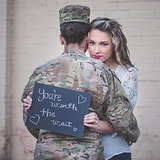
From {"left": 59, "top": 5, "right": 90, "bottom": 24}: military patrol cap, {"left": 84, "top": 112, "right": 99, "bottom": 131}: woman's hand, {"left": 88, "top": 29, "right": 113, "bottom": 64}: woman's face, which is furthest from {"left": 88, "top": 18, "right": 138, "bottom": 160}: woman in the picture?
{"left": 84, "top": 112, "right": 99, "bottom": 131}: woman's hand

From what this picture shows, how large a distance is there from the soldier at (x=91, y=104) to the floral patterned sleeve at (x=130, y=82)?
0.45 metres

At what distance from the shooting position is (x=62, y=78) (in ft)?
5.66

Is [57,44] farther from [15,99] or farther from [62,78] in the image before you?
[62,78]

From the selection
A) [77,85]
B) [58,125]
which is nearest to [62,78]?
[77,85]

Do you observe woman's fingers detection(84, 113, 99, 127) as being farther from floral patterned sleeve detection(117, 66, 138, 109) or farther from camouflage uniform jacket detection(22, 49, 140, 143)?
A: floral patterned sleeve detection(117, 66, 138, 109)

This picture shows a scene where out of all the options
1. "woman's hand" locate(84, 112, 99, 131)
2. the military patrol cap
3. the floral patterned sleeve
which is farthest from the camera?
the floral patterned sleeve

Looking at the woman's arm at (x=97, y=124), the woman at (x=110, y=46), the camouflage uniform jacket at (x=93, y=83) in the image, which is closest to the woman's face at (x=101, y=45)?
the woman at (x=110, y=46)

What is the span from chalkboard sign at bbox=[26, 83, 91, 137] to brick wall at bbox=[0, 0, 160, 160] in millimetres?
2238

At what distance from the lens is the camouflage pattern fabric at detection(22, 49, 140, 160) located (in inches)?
66.7

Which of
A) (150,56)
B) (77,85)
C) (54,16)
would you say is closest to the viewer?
(77,85)

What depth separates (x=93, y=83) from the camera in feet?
5.60

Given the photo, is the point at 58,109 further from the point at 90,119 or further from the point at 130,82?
the point at 130,82

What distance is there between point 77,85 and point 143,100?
2.26 meters

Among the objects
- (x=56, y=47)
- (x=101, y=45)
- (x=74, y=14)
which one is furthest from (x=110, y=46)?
(x=56, y=47)
